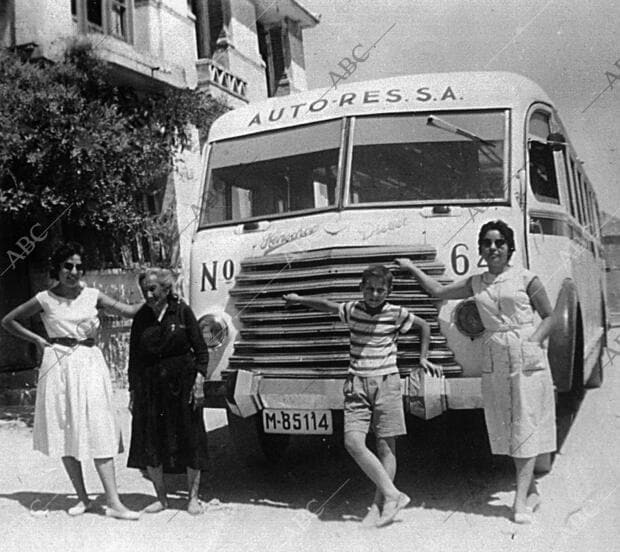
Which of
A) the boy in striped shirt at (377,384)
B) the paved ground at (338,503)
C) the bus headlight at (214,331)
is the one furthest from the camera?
the bus headlight at (214,331)

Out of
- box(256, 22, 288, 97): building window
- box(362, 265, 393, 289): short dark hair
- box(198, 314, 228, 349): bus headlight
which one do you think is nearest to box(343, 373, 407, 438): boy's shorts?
box(362, 265, 393, 289): short dark hair

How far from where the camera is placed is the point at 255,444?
6496mm

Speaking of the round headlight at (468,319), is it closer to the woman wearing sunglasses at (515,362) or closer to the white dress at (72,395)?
the woman wearing sunglasses at (515,362)

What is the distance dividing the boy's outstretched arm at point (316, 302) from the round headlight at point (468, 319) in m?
0.77

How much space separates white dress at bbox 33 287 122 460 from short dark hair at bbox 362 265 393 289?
6.00 ft

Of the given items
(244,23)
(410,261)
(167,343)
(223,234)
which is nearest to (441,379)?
(410,261)

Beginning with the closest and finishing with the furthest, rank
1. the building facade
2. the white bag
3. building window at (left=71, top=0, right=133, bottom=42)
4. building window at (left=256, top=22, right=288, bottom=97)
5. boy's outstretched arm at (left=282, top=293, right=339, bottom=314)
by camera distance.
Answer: the white bag, boy's outstretched arm at (left=282, top=293, right=339, bottom=314), the building facade, building window at (left=71, top=0, right=133, bottom=42), building window at (left=256, top=22, right=288, bottom=97)

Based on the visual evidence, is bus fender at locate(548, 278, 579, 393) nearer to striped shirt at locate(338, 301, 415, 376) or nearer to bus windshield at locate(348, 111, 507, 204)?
bus windshield at locate(348, 111, 507, 204)

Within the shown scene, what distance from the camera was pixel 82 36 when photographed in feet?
33.1

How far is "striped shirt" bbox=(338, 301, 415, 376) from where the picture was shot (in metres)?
4.29

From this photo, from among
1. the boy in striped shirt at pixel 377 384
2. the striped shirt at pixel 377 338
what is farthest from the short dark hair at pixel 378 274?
the striped shirt at pixel 377 338

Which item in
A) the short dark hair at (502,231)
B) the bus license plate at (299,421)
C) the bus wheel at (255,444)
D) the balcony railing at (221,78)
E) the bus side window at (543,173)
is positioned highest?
the balcony railing at (221,78)

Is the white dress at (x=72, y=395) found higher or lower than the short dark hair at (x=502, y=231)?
lower

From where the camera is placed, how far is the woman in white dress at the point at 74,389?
462 cm
